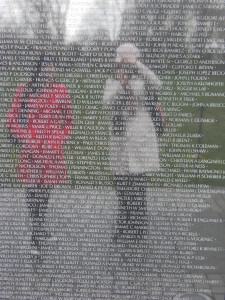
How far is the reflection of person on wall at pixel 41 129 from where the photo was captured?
2270mm

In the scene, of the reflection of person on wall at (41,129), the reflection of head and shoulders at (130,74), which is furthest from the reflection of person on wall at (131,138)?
the reflection of person on wall at (41,129)

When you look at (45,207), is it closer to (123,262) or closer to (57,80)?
(123,262)

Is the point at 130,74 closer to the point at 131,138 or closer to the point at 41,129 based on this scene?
the point at 131,138

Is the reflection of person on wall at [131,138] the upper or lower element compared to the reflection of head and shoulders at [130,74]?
lower

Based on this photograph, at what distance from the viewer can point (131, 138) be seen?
230 centimetres

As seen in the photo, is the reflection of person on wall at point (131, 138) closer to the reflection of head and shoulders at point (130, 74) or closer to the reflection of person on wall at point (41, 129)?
the reflection of head and shoulders at point (130, 74)

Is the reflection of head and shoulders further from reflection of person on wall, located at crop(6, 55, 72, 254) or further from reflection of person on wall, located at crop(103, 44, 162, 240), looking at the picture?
reflection of person on wall, located at crop(6, 55, 72, 254)

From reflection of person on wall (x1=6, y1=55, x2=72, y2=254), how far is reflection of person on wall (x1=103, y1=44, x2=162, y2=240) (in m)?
0.30

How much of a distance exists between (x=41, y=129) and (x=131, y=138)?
0.56 metres

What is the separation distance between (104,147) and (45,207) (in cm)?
55

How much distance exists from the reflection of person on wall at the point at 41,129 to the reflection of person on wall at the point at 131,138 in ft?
0.99

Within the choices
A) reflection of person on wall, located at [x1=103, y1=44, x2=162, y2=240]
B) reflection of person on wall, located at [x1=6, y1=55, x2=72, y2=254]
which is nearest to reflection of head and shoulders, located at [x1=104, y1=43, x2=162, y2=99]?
reflection of person on wall, located at [x1=103, y1=44, x2=162, y2=240]

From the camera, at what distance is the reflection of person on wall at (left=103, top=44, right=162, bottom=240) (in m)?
2.23

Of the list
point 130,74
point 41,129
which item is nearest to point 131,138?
point 130,74
